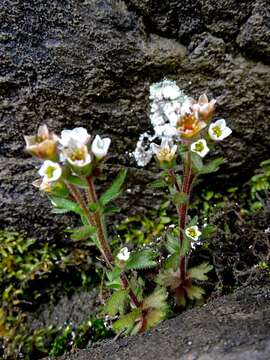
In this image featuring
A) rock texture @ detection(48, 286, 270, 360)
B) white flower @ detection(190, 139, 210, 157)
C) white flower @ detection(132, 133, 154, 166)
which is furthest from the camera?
white flower @ detection(132, 133, 154, 166)

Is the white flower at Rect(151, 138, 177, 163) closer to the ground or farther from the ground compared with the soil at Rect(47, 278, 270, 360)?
farther from the ground

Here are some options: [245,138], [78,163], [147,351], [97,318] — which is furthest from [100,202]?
[245,138]

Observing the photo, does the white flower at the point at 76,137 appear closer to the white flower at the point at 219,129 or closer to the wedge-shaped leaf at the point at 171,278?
the white flower at the point at 219,129

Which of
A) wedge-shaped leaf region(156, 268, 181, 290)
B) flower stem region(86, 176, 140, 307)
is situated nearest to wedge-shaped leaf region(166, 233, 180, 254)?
wedge-shaped leaf region(156, 268, 181, 290)

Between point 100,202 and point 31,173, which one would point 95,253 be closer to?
point 31,173

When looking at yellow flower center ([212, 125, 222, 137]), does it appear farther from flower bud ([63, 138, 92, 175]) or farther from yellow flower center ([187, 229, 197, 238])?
flower bud ([63, 138, 92, 175])
